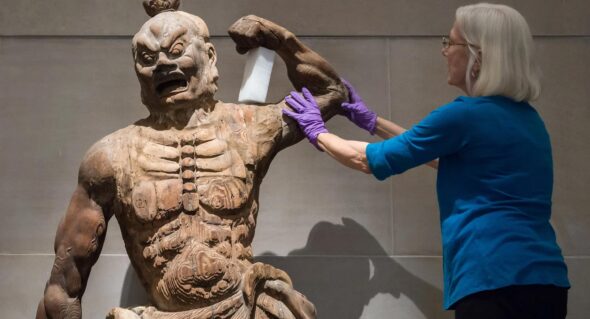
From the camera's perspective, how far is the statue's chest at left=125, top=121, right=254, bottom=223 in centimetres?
245

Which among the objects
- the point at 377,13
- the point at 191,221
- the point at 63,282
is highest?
the point at 377,13

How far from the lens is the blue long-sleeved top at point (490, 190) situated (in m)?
2.09

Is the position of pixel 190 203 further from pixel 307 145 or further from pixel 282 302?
pixel 307 145

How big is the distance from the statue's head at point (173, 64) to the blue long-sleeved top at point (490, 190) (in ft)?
2.08

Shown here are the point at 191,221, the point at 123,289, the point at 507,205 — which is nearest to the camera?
the point at 507,205

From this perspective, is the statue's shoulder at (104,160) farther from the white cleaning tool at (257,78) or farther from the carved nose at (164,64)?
the white cleaning tool at (257,78)

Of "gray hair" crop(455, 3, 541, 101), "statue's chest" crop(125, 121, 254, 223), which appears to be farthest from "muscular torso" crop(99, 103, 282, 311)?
"gray hair" crop(455, 3, 541, 101)

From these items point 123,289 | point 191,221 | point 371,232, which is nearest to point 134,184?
point 191,221

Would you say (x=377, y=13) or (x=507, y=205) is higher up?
(x=377, y=13)

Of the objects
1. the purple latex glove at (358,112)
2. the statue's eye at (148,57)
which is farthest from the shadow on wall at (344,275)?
the statue's eye at (148,57)

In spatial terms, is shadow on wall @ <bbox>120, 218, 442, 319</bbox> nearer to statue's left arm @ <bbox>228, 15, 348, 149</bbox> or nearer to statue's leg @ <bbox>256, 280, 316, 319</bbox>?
statue's left arm @ <bbox>228, 15, 348, 149</bbox>

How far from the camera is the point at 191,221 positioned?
2.45 metres

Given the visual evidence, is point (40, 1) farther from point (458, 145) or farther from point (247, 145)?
point (458, 145)

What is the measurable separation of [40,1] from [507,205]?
209 cm
